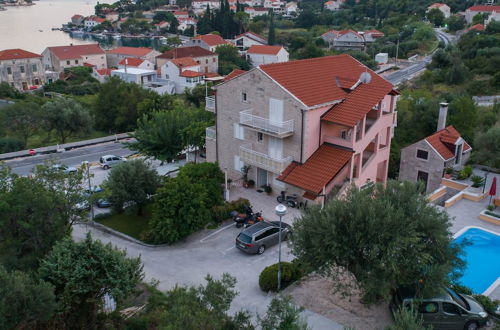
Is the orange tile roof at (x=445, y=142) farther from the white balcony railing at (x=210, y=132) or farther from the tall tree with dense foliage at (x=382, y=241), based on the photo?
the tall tree with dense foliage at (x=382, y=241)

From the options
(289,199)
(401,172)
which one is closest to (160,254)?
(289,199)

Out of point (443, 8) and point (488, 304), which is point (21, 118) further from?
point (443, 8)

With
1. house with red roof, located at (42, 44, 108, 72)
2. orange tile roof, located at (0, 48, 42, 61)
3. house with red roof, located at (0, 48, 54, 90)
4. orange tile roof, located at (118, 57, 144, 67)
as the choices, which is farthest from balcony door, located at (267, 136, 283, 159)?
house with red roof, located at (42, 44, 108, 72)

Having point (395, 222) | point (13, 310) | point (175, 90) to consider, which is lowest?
point (175, 90)

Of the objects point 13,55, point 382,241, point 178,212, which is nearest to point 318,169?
point 178,212

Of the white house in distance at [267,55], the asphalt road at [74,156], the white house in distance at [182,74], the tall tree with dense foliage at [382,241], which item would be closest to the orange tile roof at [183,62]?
the white house in distance at [182,74]

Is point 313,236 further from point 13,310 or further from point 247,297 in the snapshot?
point 13,310

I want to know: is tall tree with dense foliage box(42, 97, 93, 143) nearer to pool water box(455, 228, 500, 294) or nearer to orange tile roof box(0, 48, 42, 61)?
orange tile roof box(0, 48, 42, 61)
